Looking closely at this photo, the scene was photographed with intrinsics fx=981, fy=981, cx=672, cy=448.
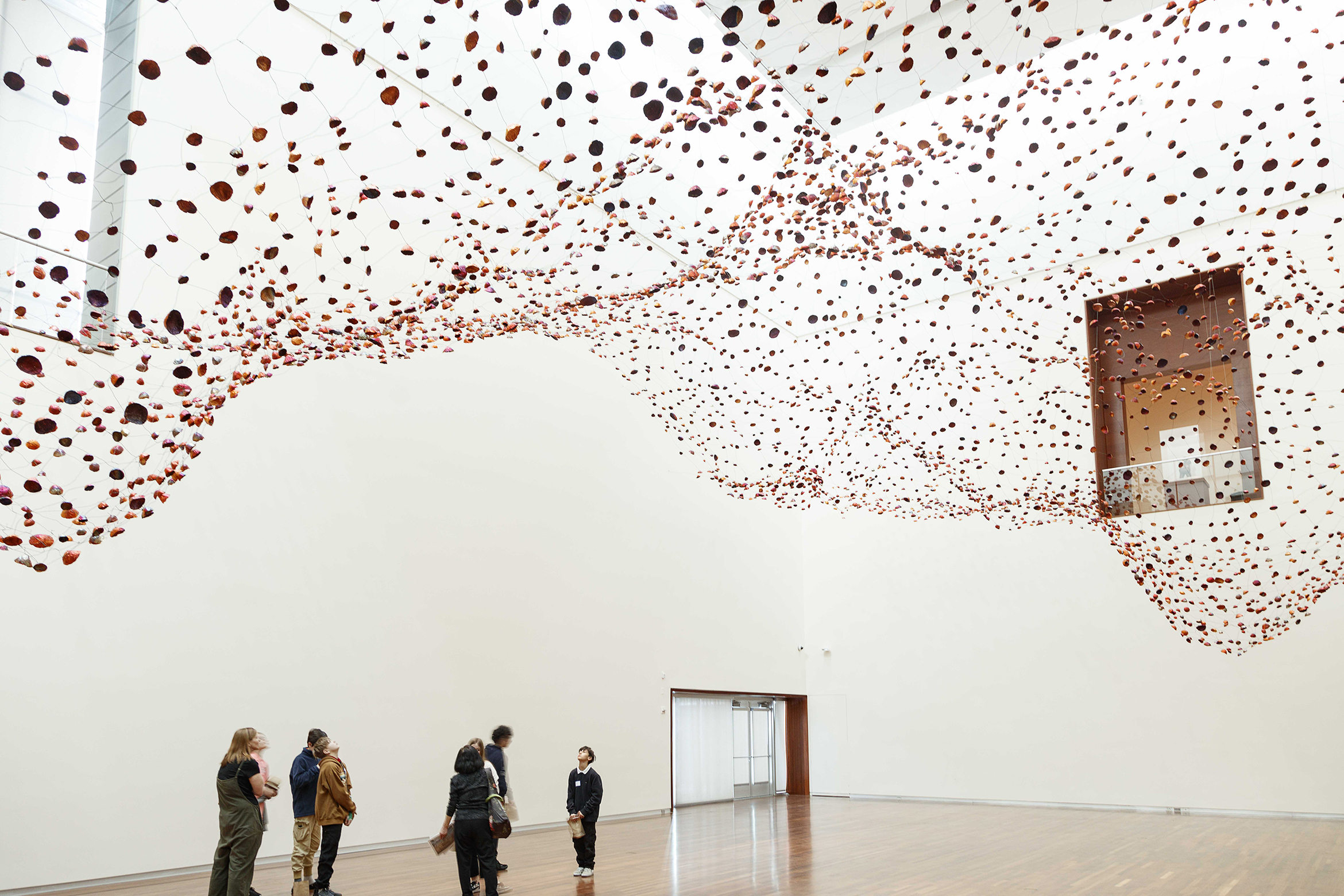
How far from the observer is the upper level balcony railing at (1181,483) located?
44.7 ft

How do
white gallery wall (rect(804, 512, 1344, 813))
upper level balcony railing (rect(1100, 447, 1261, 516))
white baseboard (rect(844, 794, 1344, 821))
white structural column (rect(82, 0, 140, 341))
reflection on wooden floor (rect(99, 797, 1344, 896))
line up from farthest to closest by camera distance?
1. upper level balcony railing (rect(1100, 447, 1261, 516))
2. white gallery wall (rect(804, 512, 1344, 813))
3. white baseboard (rect(844, 794, 1344, 821))
4. white structural column (rect(82, 0, 140, 341))
5. reflection on wooden floor (rect(99, 797, 1344, 896))

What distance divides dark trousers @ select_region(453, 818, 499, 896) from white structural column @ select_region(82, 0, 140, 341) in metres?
5.21

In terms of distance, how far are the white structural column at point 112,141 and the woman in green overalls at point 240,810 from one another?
4.37 metres

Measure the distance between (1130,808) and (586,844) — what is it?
9257 mm

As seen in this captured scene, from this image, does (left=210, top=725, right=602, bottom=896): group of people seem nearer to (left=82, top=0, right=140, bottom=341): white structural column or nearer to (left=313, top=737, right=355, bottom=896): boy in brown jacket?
(left=313, top=737, right=355, bottom=896): boy in brown jacket

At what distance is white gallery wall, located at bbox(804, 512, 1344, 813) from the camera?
41.8ft

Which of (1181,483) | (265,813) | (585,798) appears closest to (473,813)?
(585,798)

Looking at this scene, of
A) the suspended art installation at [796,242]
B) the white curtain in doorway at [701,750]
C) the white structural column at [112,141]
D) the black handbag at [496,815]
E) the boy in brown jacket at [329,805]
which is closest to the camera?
the black handbag at [496,815]

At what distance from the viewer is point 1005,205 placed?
1537cm

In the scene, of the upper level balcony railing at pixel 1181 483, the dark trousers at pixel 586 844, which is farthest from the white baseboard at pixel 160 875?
the upper level balcony railing at pixel 1181 483

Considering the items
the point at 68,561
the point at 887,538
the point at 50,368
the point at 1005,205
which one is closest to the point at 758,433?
the point at 887,538

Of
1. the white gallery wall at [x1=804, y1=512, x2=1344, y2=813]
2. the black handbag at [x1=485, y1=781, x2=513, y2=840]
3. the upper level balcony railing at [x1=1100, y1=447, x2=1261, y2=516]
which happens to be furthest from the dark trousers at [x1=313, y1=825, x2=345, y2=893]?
the upper level balcony railing at [x1=1100, y1=447, x2=1261, y2=516]

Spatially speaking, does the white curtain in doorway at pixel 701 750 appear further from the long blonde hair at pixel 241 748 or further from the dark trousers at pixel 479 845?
the long blonde hair at pixel 241 748

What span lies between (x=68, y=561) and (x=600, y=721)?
30.5ft
